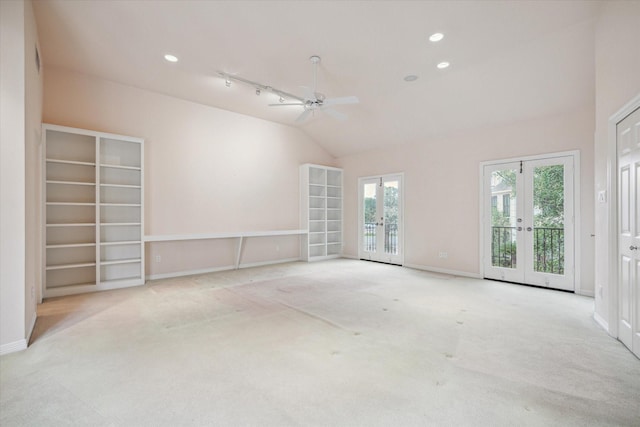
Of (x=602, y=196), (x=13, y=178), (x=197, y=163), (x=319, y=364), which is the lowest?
(x=319, y=364)

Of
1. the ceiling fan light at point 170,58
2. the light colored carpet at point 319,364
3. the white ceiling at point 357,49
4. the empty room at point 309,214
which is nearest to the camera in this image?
the light colored carpet at point 319,364

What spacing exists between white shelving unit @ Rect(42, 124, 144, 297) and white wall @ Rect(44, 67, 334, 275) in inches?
10.3

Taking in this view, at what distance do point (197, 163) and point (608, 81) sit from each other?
20.0 feet

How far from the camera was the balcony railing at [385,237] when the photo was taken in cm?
711

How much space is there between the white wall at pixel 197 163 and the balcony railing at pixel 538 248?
440cm

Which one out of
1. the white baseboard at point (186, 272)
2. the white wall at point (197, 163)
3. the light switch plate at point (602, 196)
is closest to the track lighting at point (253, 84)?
the white wall at point (197, 163)

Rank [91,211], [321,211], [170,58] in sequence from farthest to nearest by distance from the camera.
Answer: [321,211] < [91,211] < [170,58]

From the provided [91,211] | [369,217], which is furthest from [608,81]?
[91,211]

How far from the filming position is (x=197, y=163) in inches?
236

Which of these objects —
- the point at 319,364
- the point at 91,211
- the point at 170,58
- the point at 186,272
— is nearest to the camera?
the point at 319,364

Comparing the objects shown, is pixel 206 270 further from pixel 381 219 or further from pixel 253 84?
pixel 381 219

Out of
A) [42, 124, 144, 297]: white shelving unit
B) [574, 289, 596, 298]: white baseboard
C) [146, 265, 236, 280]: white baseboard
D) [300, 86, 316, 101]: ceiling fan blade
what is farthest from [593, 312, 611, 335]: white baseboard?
[42, 124, 144, 297]: white shelving unit

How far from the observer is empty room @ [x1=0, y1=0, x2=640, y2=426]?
2.13 metres

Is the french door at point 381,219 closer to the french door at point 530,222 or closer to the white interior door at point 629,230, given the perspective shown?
the french door at point 530,222
